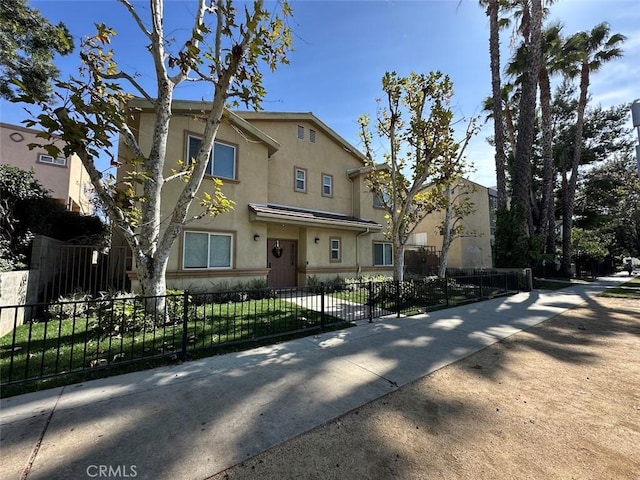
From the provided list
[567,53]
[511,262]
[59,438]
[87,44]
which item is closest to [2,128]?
[87,44]

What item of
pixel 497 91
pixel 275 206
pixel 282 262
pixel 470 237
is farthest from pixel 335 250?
pixel 470 237

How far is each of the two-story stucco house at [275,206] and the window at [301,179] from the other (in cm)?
5

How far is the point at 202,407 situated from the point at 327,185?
1305 centimetres

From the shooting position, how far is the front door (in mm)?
13094

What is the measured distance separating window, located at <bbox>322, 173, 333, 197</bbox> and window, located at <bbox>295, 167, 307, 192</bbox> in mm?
1163

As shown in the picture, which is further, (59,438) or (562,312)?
(562,312)

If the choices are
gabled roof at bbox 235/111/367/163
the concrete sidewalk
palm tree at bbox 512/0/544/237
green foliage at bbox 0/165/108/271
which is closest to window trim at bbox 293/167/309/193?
gabled roof at bbox 235/111/367/163

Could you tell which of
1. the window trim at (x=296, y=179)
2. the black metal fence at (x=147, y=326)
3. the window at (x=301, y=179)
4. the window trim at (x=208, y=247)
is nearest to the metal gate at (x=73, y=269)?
the black metal fence at (x=147, y=326)

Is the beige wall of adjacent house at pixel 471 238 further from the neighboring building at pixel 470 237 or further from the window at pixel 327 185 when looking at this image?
the window at pixel 327 185

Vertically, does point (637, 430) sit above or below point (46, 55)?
below

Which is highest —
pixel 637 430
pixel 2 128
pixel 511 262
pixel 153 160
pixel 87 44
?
pixel 2 128

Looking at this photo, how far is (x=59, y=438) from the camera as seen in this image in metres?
2.82

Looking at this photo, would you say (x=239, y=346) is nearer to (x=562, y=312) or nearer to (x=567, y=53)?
(x=562, y=312)

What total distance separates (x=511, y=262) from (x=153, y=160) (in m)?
17.7
